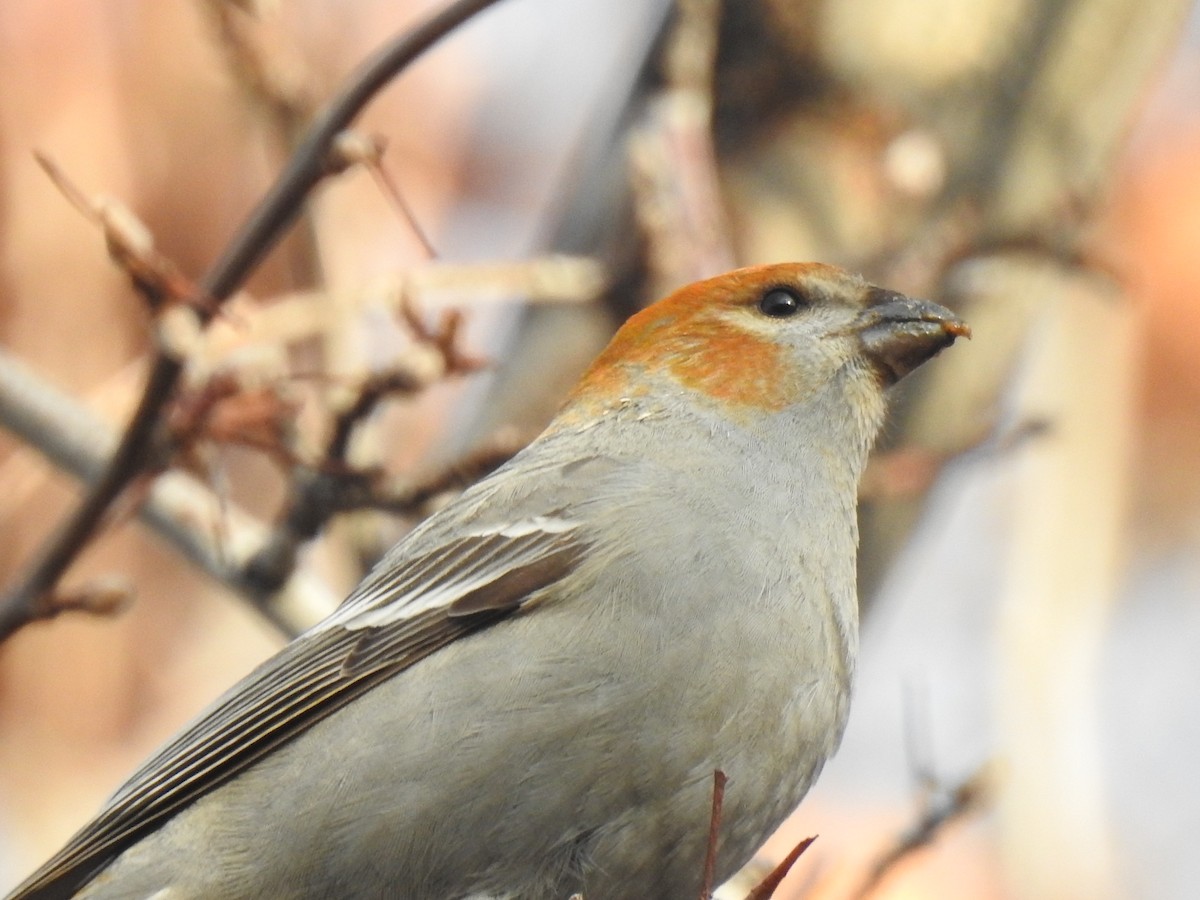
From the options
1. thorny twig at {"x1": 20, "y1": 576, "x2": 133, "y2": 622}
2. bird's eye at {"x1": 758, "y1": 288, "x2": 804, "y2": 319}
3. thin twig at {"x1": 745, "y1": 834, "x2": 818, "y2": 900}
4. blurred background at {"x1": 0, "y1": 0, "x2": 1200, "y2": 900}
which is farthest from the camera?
blurred background at {"x1": 0, "y1": 0, "x2": 1200, "y2": 900}

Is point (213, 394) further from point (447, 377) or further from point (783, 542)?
point (783, 542)

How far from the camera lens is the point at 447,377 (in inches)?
180

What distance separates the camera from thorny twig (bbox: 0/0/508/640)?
3.53m

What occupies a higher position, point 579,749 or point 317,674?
point 317,674

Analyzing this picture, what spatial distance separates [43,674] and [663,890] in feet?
17.7

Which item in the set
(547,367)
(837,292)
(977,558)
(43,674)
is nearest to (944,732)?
(977,558)

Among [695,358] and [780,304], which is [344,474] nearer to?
[695,358]

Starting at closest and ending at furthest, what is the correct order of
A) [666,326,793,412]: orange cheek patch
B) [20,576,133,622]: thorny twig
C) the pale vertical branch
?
[20,576,133,622]: thorny twig < [666,326,793,412]: orange cheek patch < the pale vertical branch

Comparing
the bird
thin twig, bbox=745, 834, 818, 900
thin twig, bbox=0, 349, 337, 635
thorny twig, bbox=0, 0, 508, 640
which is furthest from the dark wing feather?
thin twig, bbox=745, 834, 818, 900

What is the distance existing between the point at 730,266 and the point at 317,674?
261 cm

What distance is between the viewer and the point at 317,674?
12.8 ft

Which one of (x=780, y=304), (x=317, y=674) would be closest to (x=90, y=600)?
(x=317, y=674)

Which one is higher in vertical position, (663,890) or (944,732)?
(944,732)

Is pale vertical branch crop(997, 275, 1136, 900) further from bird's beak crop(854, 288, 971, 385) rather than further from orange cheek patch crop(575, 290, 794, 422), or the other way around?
orange cheek patch crop(575, 290, 794, 422)
